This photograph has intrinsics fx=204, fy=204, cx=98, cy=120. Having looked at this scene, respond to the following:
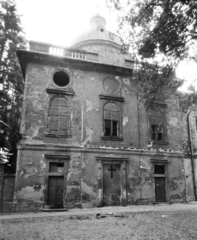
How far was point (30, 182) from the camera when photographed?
1112 cm

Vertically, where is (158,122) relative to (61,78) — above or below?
below

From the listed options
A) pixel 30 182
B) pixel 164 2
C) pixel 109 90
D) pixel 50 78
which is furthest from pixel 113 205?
pixel 164 2

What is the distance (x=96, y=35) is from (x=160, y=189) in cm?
1578

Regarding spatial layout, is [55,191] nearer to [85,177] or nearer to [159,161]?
[85,177]

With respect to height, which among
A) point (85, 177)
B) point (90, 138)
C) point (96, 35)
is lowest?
point (85, 177)

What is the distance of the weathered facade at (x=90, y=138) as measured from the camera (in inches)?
456

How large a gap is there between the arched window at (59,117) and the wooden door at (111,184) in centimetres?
347

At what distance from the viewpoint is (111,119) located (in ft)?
44.9

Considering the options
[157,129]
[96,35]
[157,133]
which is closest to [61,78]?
[157,129]

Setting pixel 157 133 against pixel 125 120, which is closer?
pixel 125 120

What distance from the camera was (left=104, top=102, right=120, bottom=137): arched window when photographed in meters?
13.4

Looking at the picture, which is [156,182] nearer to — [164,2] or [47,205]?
[47,205]

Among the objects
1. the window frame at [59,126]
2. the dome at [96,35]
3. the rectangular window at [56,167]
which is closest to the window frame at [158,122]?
the window frame at [59,126]

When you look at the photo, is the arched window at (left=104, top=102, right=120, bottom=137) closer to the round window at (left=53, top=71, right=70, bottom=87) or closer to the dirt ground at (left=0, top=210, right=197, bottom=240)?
the round window at (left=53, top=71, right=70, bottom=87)
